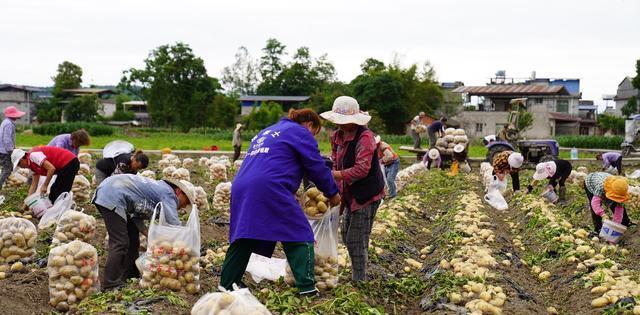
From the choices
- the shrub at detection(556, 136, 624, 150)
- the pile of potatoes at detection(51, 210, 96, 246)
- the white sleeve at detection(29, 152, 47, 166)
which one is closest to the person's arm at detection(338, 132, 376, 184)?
the pile of potatoes at detection(51, 210, 96, 246)

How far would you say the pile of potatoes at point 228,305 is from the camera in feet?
11.9

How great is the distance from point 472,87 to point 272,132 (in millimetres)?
57844

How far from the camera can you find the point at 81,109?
59.8 meters

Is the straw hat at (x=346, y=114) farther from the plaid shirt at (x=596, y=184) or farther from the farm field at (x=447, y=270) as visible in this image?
the plaid shirt at (x=596, y=184)

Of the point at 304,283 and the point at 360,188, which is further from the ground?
the point at 360,188

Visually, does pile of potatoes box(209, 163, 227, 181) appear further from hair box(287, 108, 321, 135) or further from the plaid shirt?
hair box(287, 108, 321, 135)

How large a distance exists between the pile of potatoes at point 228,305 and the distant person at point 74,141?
6430mm

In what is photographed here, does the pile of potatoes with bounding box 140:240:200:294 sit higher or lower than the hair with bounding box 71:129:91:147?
lower

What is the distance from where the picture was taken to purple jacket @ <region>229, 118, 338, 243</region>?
488 cm

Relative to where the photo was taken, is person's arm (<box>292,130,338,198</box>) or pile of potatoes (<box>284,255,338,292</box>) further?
pile of potatoes (<box>284,255,338,292</box>)

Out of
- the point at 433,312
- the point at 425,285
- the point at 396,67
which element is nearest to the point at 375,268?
the point at 425,285

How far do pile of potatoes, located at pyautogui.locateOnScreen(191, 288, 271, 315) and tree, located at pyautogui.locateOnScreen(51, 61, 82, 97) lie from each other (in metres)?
81.4

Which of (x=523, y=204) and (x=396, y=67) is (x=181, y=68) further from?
(x=523, y=204)

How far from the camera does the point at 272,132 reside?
5133mm
